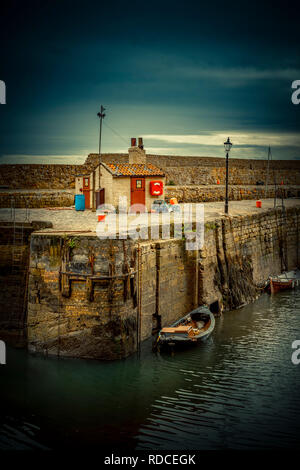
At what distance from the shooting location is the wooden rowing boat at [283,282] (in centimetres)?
2149

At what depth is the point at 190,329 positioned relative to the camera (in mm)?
14305

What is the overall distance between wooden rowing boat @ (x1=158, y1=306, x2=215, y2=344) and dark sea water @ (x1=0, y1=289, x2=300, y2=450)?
1.28ft

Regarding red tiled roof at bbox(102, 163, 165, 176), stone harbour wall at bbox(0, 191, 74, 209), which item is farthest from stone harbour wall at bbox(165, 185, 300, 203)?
stone harbour wall at bbox(0, 191, 74, 209)

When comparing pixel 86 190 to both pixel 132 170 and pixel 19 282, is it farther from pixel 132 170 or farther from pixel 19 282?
pixel 19 282

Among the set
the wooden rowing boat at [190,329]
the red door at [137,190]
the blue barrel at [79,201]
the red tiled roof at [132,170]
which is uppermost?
the red tiled roof at [132,170]

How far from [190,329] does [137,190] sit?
10445 millimetres

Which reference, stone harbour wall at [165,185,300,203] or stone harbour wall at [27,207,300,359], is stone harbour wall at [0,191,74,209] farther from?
stone harbour wall at [27,207,300,359]

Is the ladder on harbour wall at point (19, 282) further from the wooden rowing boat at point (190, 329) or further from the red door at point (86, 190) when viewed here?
the red door at point (86, 190)

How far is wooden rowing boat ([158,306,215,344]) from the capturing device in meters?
13.5

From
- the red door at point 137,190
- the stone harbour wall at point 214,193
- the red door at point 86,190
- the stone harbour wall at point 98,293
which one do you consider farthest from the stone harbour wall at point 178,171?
the stone harbour wall at point 98,293

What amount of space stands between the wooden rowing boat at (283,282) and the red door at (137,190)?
6.61 meters

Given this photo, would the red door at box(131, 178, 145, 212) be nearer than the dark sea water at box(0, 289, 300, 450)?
No

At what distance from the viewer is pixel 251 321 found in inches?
674
